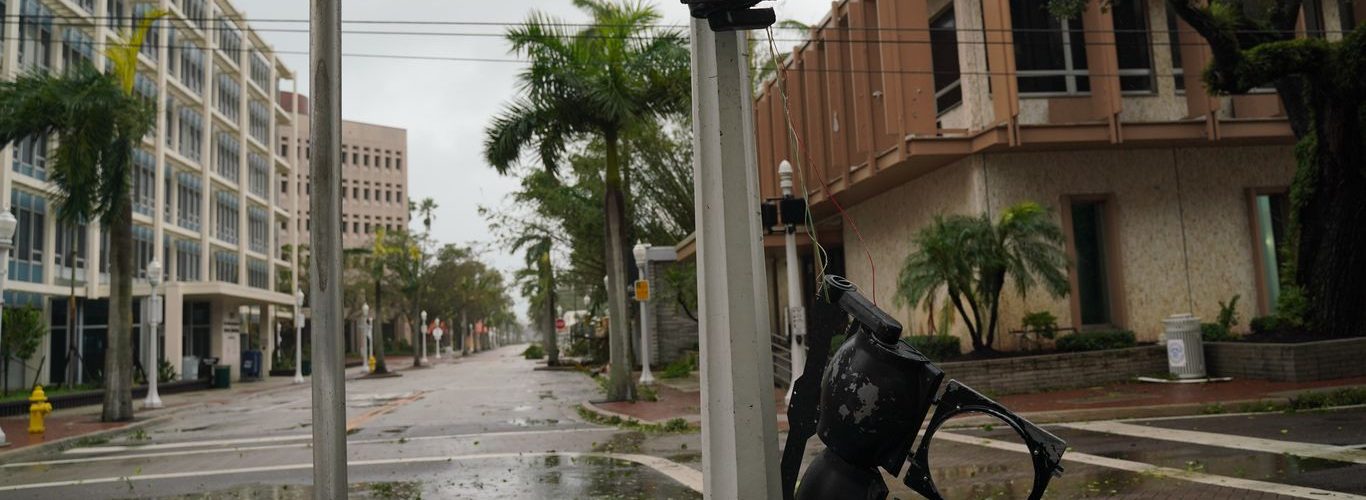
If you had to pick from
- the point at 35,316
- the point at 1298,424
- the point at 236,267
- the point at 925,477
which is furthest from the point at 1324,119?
the point at 236,267

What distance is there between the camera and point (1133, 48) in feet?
62.4

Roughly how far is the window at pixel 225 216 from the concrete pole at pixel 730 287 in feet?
165

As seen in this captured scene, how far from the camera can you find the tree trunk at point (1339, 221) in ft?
48.5

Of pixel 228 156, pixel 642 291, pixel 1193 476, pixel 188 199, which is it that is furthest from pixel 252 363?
pixel 1193 476

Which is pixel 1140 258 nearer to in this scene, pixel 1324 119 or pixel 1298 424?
pixel 1324 119

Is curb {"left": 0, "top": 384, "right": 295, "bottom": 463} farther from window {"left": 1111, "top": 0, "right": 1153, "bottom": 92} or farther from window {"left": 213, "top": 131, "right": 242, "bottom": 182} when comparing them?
window {"left": 213, "top": 131, "right": 242, "bottom": 182}

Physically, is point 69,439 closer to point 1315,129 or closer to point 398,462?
point 398,462

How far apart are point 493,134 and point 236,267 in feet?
127

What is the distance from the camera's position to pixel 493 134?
64.5ft

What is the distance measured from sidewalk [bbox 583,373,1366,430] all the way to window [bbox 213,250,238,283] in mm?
39450

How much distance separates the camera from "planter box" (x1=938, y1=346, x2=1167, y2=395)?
15172 mm

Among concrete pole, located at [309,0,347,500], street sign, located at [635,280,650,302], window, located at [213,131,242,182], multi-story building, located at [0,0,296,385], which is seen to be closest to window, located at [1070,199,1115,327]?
street sign, located at [635,280,650,302]

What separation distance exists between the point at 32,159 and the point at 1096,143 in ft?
109

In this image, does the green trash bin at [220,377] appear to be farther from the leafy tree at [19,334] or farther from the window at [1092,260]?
the window at [1092,260]
